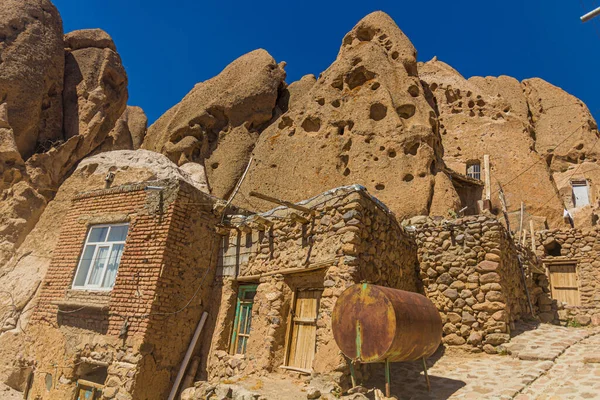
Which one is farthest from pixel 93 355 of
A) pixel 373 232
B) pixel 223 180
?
pixel 223 180

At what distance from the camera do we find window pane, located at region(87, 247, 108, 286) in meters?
10.1

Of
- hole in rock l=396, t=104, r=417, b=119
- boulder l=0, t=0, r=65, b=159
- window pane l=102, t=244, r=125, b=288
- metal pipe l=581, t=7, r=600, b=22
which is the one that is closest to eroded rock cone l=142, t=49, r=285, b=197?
boulder l=0, t=0, r=65, b=159

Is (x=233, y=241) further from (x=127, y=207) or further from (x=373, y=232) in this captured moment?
(x=373, y=232)

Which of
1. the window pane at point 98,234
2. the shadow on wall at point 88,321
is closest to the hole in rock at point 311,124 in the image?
the window pane at point 98,234

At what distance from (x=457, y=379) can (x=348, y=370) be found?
2171mm

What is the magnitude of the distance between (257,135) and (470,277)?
14.2m

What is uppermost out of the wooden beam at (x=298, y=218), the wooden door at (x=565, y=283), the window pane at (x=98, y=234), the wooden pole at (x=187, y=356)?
the wooden door at (x=565, y=283)

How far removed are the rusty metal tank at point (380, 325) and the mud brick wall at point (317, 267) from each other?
2.68 ft

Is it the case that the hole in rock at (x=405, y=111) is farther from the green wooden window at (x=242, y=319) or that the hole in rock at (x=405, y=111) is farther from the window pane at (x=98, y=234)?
the window pane at (x=98, y=234)

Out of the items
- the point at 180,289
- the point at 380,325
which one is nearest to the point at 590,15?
the point at 380,325

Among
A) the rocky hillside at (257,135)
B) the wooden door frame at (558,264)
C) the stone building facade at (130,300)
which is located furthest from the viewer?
the rocky hillside at (257,135)

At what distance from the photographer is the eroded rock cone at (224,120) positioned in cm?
2098

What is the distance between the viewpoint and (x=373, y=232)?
8.50 meters

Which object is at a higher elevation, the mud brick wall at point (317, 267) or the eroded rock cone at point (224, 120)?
the eroded rock cone at point (224, 120)
